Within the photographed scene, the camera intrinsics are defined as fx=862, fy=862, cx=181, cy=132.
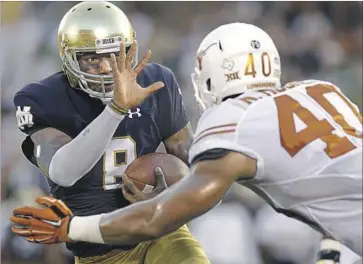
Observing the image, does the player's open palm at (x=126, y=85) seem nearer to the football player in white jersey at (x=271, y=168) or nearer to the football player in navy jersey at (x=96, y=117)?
the football player in navy jersey at (x=96, y=117)

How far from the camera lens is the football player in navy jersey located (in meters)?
3.40

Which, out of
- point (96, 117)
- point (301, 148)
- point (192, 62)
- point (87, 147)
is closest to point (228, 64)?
point (301, 148)

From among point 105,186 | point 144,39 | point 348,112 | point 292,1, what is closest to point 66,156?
point 105,186

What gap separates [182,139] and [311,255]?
211cm

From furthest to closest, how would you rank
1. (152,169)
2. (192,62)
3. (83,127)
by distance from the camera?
(192,62) < (83,127) < (152,169)

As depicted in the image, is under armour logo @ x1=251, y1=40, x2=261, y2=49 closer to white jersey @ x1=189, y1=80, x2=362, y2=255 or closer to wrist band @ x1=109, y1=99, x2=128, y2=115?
white jersey @ x1=189, y1=80, x2=362, y2=255

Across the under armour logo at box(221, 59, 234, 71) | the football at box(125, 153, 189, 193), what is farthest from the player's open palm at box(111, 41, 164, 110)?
the under armour logo at box(221, 59, 234, 71)

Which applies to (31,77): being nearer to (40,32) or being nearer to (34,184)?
(40,32)

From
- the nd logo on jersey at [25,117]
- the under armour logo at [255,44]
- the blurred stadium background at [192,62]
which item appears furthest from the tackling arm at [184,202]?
the blurred stadium background at [192,62]

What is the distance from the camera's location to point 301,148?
102 inches

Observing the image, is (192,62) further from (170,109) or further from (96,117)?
(96,117)

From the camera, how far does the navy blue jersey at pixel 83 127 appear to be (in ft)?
11.5

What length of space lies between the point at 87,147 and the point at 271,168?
34.2 inches

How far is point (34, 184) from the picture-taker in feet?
19.2
